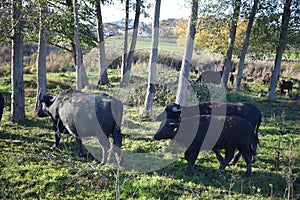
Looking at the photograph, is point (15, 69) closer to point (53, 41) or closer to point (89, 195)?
point (53, 41)

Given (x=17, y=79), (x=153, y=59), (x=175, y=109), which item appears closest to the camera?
(x=175, y=109)

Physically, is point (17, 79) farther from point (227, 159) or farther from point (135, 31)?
point (135, 31)

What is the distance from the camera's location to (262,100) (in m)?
15.7

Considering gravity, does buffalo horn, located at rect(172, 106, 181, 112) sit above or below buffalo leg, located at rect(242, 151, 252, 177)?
above

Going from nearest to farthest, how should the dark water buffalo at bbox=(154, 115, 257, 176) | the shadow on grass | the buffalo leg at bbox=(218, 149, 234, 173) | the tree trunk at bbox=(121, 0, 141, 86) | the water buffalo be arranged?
the shadow on grass → the dark water buffalo at bbox=(154, 115, 257, 176) → the buffalo leg at bbox=(218, 149, 234, 173) → the water buffalo → the tree trunk at bbox=(121, 0, 141, 86)

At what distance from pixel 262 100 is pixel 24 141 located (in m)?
12.3

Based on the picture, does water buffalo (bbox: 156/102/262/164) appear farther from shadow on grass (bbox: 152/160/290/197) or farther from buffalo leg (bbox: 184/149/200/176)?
shadow on grass (bbox: 152/160/290/197)

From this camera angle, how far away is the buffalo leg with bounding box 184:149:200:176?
22.2 ft

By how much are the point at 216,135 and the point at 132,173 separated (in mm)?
2175

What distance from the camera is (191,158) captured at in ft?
22.6

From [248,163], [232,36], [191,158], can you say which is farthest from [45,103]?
[232,36]

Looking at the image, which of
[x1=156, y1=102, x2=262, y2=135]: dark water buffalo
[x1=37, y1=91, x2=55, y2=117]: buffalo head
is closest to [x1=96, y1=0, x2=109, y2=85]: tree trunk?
[x1=37, y1=91, x2=55, y2=117]: buffalo head

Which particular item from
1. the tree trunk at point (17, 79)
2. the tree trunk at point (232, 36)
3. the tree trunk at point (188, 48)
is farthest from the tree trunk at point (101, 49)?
the tree trunk at point (188, 48)

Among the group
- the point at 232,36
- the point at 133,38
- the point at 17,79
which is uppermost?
the point at 232,36
